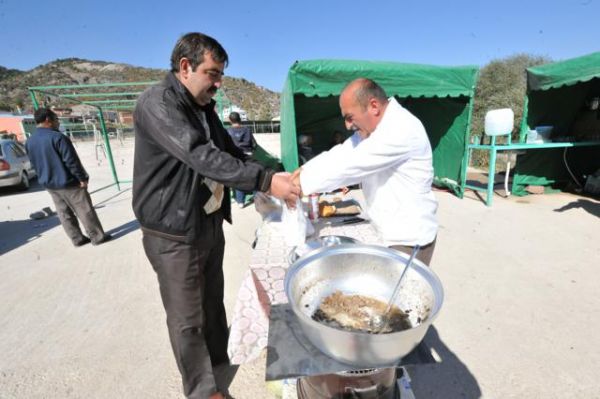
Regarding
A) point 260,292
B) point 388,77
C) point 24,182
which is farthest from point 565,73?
point 24,182

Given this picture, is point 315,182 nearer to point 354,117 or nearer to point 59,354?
point 354,117

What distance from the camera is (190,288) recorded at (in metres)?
1.69

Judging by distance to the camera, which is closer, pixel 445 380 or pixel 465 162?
pixel 445 380

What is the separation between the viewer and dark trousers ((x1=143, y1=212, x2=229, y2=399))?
1.64 meters

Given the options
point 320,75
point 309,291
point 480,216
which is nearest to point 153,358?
point 309,291

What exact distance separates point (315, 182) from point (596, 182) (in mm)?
8271

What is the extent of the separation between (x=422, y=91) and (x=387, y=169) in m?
4.82

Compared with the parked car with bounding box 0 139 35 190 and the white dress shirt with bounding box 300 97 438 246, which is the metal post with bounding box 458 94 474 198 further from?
the parked car with bounding box 0 139 35 190

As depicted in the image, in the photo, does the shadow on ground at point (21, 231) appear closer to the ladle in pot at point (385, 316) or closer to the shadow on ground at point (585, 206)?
the ladle in pot at point (385, 316)

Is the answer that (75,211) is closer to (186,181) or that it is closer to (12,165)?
(186,181)

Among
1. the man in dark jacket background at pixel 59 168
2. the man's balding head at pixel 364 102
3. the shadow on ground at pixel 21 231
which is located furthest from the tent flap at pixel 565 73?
the shadow on ground at pixel 21 231

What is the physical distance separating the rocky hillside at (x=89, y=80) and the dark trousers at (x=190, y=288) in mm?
45810

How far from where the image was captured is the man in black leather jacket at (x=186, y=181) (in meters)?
1.36

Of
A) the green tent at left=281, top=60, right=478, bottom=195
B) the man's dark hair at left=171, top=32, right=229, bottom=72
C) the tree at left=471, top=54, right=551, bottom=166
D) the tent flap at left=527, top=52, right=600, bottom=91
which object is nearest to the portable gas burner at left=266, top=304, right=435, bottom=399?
the man's dark hair at left=171, top=32, right=229, bottom=72
